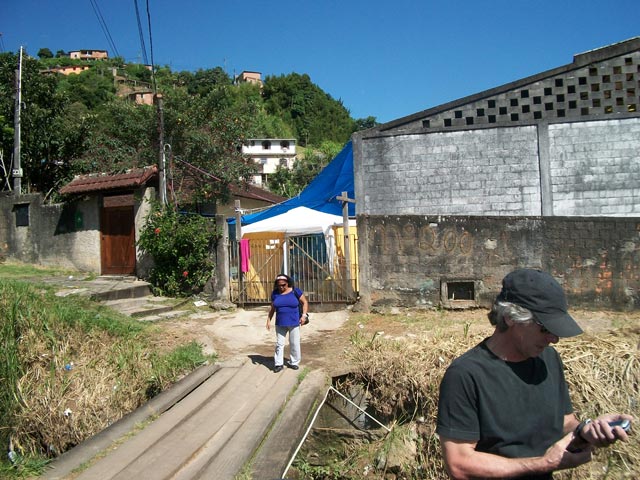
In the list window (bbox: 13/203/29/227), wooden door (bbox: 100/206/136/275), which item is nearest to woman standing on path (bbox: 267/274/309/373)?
wooden door (bbox: 100/206/136/275)

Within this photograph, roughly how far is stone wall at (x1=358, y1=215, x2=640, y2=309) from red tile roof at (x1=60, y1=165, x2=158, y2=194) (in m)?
5.82

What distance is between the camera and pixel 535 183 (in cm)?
1056

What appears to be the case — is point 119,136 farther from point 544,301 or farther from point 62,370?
point 544,301

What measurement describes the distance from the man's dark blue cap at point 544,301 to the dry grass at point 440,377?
10.5 feet

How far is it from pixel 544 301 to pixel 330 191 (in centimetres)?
1208

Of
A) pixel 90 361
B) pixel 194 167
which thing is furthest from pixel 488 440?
pixel 194 167

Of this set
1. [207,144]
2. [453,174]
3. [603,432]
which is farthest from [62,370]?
[207,144]

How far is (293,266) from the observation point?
11266 mm

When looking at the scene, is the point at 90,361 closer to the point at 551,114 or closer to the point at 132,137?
the point at 551,114

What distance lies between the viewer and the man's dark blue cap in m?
2.09

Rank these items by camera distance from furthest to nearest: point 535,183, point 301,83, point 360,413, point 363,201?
point 301,83 → point 363,201 → point 535,183 → point 360,413

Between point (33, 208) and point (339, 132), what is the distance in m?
60.9

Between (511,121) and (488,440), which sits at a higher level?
(511,121)

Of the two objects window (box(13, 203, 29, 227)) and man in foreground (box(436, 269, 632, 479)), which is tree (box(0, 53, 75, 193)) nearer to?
window (box(13, 203, 29, 227))
